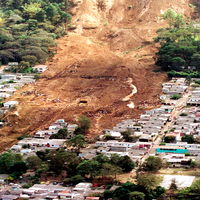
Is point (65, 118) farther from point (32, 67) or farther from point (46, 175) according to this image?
point (32, 67)

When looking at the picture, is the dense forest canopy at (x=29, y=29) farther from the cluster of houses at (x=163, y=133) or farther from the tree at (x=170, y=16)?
the cluster of houses at (x=163, y=133)

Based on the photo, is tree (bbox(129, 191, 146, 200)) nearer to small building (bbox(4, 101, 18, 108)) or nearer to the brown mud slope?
the brown mud slope

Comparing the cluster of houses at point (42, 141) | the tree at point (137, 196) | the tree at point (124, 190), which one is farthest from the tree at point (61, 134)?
the tree at point (137, 196)

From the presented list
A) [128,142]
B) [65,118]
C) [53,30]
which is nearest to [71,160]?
[128,142]

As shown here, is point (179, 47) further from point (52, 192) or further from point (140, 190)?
point (52, 192)

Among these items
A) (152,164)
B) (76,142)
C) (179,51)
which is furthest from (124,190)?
(179,51)
